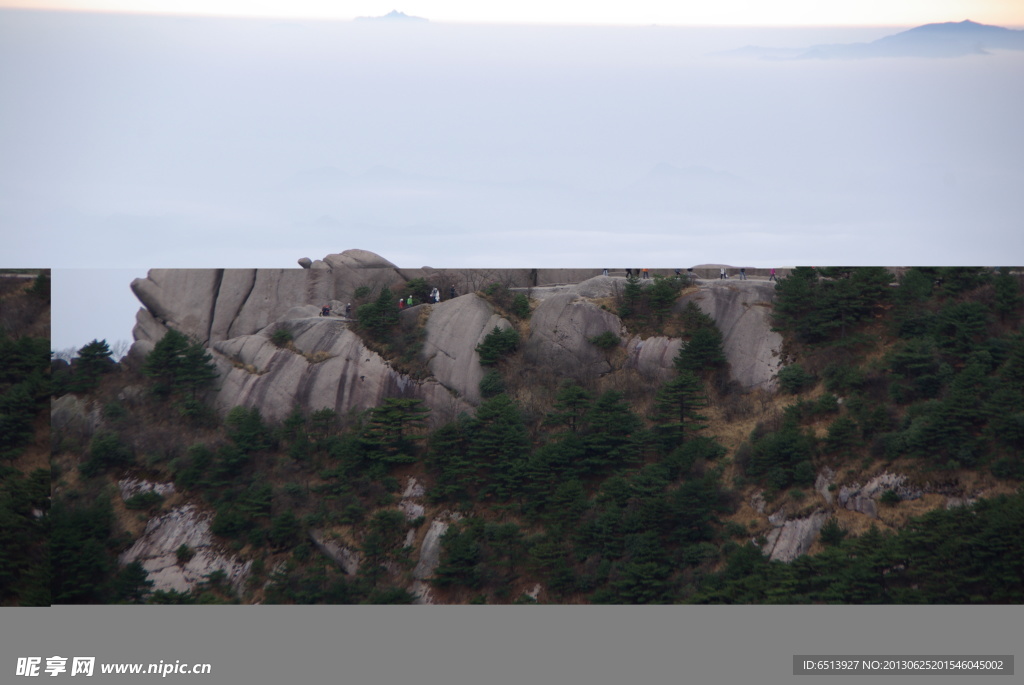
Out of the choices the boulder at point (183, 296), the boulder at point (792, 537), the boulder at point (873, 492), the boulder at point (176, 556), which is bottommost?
the boulder at point (176, 556)

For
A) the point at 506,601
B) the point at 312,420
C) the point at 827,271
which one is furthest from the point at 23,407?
the point at 827,271

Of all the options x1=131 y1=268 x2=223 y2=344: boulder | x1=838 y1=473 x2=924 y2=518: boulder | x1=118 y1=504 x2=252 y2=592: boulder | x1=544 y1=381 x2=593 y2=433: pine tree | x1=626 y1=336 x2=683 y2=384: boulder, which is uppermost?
x1=131 y1=268 x2=223 y2=344: boulder

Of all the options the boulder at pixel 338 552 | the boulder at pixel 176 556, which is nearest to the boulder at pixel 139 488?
the boulder at pixel 176 556

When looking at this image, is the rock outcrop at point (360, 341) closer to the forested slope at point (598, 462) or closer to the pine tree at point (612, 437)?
the forested slope at point (598, 462)

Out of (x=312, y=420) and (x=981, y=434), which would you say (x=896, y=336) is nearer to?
(x=981, y=434)

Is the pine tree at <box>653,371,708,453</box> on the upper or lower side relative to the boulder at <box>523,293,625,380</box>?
lower

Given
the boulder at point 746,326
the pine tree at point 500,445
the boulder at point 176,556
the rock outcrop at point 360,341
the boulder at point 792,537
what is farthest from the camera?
the rock outcrop at point 360,341

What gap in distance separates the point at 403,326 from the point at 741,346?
6.72 meters

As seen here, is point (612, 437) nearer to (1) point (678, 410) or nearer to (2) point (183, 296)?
(1) point (678, 410)

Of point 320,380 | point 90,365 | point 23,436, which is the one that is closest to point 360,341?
point 320,380

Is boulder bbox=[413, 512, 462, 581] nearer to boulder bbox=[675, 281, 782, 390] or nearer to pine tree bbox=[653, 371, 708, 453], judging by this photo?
pine tree bbox=[653, 371, 708, 453]

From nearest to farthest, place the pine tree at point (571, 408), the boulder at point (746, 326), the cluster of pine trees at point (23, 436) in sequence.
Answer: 1. the cluster of pine trees at point (23, 436)
2. the pine tree at point (571, 408)
3. the boulder at point (746, 326)

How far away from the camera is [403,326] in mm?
20203

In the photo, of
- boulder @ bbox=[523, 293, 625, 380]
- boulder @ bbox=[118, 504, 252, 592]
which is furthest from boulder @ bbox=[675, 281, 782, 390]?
boulder @ bbox=[118, 504, 252, 592]
